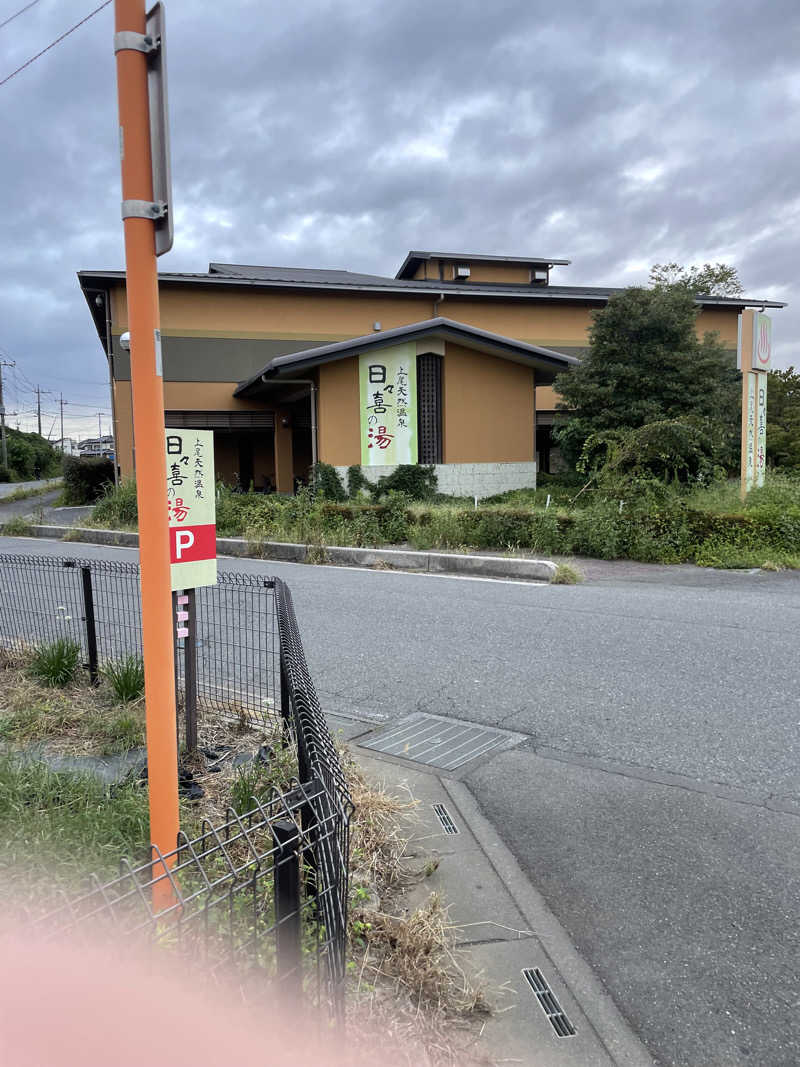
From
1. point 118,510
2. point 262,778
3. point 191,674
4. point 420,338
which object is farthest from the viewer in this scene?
point 420,338

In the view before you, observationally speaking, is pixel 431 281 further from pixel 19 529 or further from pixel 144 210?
pixel 144 210

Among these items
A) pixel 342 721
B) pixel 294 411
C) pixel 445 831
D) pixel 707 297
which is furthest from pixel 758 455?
pixel 707 297

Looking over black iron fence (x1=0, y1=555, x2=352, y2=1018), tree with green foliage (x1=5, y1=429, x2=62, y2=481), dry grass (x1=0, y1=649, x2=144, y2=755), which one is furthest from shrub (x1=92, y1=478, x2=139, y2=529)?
tree with green foliage (x1=5, y1=429, x2=62, y2=481)

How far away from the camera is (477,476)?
1958 centimetres

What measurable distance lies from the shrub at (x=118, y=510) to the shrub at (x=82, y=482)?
24.3 ft

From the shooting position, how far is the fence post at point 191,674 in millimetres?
3674

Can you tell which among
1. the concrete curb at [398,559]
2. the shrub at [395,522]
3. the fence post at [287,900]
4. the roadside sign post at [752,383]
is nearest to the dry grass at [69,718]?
the fence post at [287,900]

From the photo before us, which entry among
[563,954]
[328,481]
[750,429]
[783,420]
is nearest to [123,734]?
[563,954]

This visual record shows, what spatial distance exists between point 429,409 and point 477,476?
7.22 ft

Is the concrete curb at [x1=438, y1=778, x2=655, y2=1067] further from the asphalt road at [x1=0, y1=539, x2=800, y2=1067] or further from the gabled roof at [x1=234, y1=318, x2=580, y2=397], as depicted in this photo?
the gabled roof at [x1=234, y1=318, x2=580, y2=397]

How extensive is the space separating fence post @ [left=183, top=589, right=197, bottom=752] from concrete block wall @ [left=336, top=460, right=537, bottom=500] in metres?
14.6

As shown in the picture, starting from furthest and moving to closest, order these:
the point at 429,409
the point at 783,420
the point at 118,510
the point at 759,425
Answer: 1. the point at 783,420
2. the point at 429,409
3. the point at 118,510
4. the point at 759,425

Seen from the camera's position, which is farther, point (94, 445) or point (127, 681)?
point (94, 445)

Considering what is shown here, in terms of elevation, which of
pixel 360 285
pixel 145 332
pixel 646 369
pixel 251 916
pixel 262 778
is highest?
pixel 360 285
